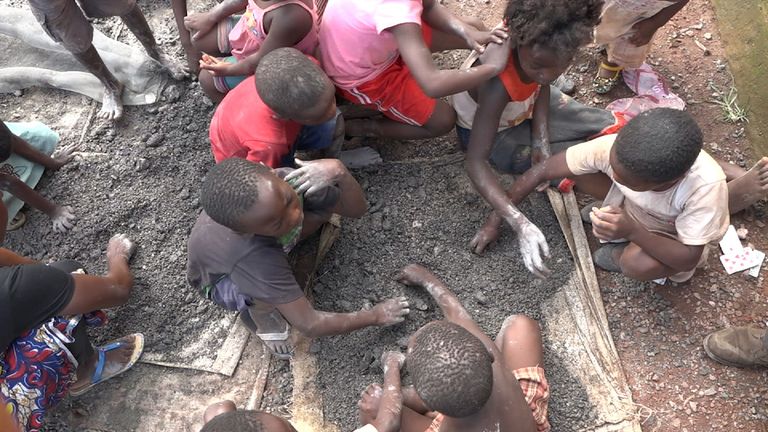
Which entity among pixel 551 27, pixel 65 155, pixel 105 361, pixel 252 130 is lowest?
pixel 105 361

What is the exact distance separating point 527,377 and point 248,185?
1161 mm

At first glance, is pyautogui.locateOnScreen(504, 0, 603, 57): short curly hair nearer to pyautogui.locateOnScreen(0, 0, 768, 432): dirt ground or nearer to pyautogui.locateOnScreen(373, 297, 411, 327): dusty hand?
pyautogui.locateOnScreen(0, 0, 768, 432): dirt ground

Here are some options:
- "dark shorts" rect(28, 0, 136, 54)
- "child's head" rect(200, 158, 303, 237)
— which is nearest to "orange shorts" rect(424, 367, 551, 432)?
"child's head" rect(200, 158, 303, 237)

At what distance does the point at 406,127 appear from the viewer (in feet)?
9.12

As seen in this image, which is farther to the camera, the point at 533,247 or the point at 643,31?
the point at 643,31

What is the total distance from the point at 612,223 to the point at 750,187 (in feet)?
2.67

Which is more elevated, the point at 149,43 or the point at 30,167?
the point at 149,43

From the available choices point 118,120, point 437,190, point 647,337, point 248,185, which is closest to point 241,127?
point 248,185

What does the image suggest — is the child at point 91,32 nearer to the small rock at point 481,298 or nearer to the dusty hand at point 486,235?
the dusty hand at point 486,235

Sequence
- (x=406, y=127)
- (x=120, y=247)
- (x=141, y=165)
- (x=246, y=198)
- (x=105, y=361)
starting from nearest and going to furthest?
(x=246, y=198), (x=105, y=361), (x=120, y=247), (x=406, y=127), (x=141, y=165)

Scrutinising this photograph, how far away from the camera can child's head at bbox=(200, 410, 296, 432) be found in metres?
1.57

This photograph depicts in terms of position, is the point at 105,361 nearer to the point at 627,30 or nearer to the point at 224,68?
the point at 224,68

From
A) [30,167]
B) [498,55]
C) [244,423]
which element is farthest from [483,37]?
[30,167]

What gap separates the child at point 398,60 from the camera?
7.22 feet
